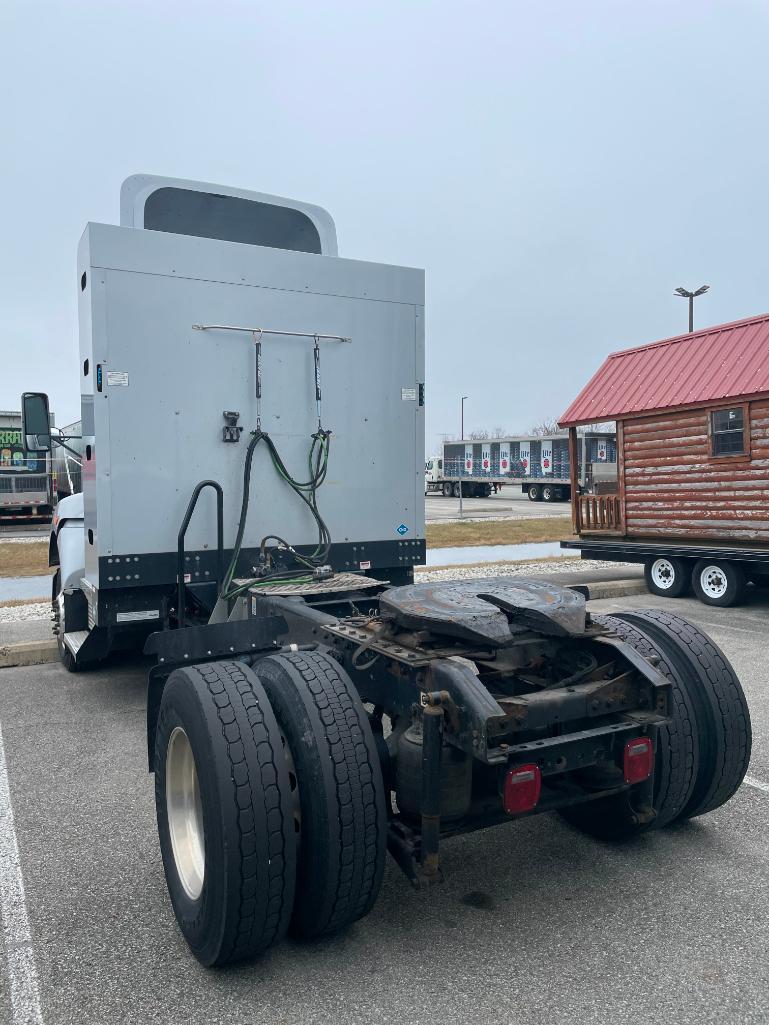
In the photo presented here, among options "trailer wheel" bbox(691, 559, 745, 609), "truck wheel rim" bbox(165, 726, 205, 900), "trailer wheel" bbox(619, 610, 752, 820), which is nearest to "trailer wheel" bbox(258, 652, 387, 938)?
"truck wheel rim" bbox(165, 726, 205, 900)

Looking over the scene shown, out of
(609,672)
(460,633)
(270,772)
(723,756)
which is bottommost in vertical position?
(723,756)

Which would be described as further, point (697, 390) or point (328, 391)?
point (697, 390)

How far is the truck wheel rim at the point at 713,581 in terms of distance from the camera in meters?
11.2

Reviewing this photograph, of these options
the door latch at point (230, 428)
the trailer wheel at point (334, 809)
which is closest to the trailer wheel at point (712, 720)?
the trailer wheel at point (334, 809)

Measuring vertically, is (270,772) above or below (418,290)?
below

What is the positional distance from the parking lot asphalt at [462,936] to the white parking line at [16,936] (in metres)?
0.02

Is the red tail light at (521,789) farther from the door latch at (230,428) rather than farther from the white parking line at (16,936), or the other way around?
the door latch at (230,428)

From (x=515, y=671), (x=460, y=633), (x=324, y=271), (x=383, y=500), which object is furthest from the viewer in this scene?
(x=383, y=500)

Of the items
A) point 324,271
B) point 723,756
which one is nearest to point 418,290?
point 324,271

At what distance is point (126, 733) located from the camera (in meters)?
5.57

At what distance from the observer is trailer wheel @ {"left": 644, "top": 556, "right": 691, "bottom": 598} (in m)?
11.8

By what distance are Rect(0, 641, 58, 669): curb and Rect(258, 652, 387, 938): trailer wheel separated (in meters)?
5.55

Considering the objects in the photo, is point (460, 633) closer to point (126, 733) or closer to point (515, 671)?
point (515, 671)

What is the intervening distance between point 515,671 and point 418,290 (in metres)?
3.59
